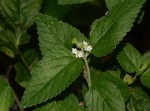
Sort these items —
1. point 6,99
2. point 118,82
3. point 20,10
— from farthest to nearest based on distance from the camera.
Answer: point 20,10 < point 118,82 < point 6,99

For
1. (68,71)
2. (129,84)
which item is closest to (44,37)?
(68,71)

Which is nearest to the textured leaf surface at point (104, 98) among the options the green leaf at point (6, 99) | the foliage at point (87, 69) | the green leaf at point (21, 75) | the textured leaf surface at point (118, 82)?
the foliage at point (87, 69)

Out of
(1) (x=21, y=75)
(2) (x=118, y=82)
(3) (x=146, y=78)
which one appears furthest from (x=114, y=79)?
(1) (x=21, y=75)

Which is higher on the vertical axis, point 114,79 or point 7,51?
point 114,79

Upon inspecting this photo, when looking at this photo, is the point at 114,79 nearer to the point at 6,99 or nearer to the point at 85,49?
the point at 85,49

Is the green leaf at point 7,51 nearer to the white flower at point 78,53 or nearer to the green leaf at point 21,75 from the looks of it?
the green leaf at point 21,75

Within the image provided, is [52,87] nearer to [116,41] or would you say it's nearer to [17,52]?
[116,41]
